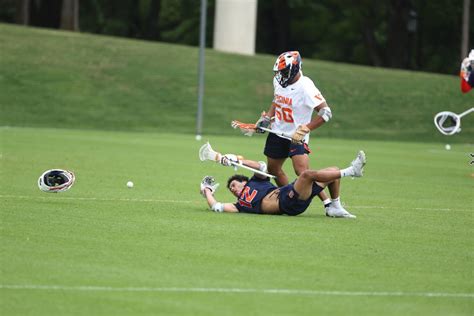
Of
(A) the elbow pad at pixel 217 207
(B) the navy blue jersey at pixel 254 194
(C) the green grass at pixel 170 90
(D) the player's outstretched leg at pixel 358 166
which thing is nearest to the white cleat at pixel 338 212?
(B) the navy blue jersey at pixel 254 194

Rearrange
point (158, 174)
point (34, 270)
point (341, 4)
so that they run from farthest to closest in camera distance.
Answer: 1. point (341, 4)
2. point (158, 174)
3. point (34, 270)

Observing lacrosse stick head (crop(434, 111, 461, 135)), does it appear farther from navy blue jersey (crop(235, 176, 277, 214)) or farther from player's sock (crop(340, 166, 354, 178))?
navy blue jersey (crop(235, 176, 277, 214))

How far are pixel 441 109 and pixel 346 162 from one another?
20.1 meters

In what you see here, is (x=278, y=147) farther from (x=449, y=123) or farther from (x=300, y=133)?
(x=449, y=123)

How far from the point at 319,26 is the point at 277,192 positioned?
57.5 m

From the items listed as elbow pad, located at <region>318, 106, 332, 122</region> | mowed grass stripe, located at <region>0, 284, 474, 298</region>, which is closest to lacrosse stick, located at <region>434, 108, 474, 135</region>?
elbow pad, located at <region>318, 106, 332, 122</region>

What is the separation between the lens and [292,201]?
16.0 m

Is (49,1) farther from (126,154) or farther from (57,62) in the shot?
(126,154)

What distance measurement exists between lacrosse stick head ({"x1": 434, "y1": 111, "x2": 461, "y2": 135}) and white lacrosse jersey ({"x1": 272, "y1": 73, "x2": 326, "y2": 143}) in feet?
5.85

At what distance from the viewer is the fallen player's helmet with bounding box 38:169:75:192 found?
16.9 meters

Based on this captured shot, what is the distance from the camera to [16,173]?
21.7m

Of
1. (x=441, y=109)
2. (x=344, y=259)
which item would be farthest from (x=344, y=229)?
(x=441, y=109)

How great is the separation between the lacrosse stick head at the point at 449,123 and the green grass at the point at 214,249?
1272mm

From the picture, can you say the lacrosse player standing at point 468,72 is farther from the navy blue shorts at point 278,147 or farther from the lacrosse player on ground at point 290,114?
the navy blue shorts at point 278,147
